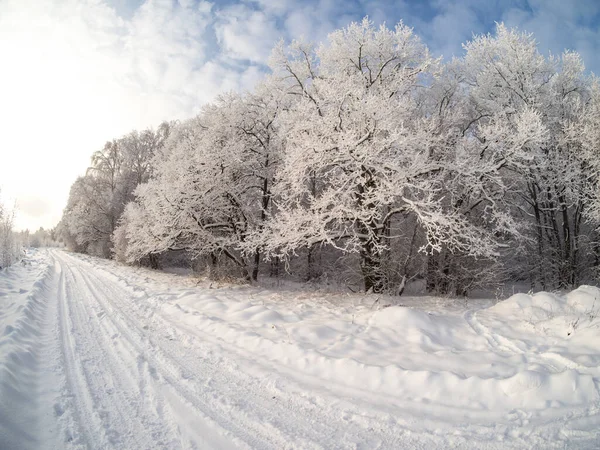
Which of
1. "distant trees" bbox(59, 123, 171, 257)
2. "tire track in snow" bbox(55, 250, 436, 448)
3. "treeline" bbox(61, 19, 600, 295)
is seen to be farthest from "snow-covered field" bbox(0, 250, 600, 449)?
"distant trees" bbox(59, 123, 171, 257)

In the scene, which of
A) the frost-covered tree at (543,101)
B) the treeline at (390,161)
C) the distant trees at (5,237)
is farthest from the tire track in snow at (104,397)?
the distant trees at (5,237)

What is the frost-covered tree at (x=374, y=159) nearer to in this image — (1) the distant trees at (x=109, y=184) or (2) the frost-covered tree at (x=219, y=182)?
(2) the frost-covered tree at (x=219, y=182)

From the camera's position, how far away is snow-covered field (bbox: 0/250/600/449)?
3.01 metres

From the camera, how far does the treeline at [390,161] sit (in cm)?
971

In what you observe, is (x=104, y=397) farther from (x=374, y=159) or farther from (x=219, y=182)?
(x=219, y=182)

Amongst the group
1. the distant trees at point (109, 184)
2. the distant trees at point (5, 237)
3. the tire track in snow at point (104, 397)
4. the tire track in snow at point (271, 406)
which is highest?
the distant trees at point (109, 184)

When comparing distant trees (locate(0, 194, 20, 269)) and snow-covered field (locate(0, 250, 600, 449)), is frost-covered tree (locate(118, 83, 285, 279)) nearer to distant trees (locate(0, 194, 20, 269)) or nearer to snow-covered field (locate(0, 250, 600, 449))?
snow-covered field (locate(0, 250, 600, 449))

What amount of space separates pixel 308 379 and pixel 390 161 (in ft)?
22.7

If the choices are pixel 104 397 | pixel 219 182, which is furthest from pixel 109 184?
pixel 104 397

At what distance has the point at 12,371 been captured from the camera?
4.02 m

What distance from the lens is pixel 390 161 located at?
357 inches

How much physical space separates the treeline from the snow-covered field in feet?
13.2

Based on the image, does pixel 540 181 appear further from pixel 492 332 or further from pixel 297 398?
pixel 297 398

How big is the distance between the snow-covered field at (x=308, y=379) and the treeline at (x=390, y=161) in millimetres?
4015
